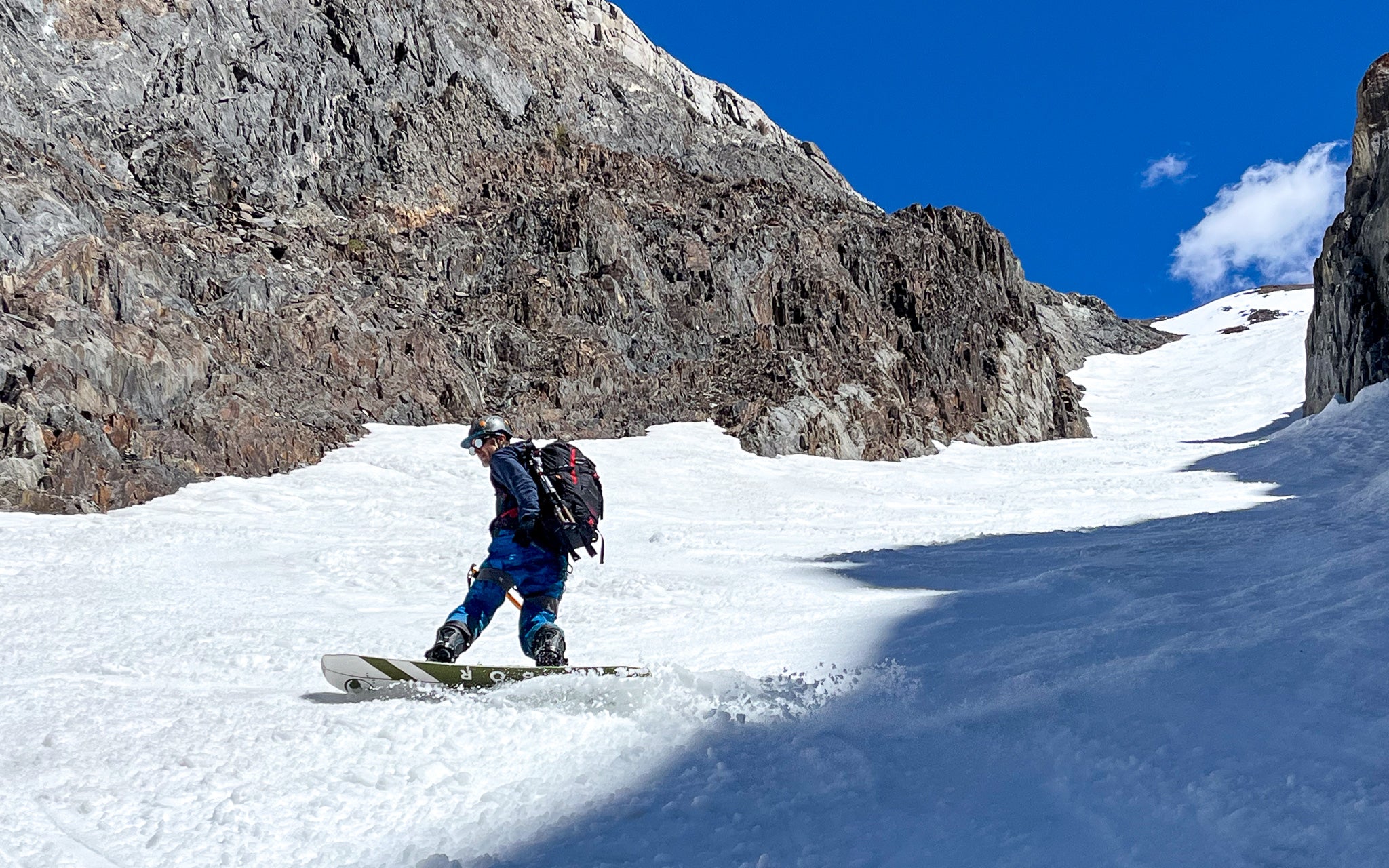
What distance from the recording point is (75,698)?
5.35 meters

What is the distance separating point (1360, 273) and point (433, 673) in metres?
39.7

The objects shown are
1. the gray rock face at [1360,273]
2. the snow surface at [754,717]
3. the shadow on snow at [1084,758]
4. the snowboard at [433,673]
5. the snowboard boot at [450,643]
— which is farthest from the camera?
the gray rock face at [1360,273]

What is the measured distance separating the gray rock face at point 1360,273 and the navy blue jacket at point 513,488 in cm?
3532

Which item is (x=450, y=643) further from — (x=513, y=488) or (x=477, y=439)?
(x=477, y=439)

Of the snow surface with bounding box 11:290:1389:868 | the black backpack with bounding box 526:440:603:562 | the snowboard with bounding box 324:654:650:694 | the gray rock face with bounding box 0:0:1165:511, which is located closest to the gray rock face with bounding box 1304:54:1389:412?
the gray rock face with bounding box 0:0:1165:511

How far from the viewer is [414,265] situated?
40.9 metres

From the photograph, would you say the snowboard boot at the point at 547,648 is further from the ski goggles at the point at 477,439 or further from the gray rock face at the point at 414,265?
the gray rock face at the point at 414,265

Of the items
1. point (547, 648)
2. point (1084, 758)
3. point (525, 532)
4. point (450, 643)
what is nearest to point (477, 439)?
point (525, 532)

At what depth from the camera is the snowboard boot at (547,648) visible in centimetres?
555

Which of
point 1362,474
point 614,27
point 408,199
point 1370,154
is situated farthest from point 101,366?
point 614,27

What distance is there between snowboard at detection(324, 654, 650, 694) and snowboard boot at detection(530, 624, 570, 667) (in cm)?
21

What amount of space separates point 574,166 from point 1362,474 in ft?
135

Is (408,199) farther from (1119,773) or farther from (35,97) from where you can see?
(1119,773)

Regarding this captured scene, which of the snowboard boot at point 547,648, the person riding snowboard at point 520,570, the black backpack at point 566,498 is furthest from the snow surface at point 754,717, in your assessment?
the black backpack at point 566,498
